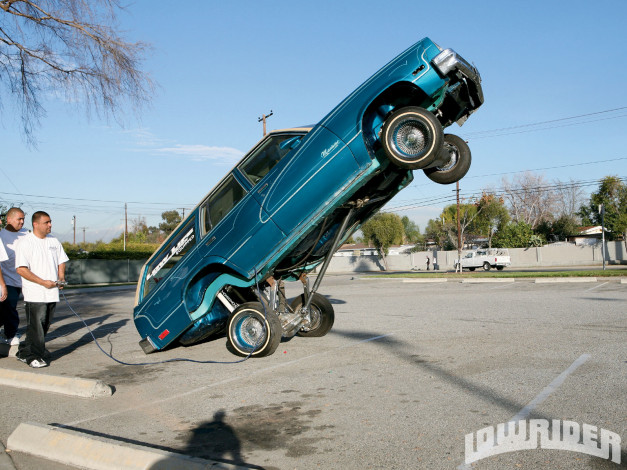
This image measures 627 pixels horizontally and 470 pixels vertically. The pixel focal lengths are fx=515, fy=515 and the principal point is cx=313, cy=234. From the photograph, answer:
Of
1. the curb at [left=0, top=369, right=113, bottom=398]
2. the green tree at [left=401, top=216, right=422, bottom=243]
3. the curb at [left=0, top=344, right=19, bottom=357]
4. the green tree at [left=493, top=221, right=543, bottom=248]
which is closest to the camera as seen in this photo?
the curb at [left=0, top=369, right=113, bottom=398]

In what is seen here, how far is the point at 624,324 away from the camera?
27.6ft

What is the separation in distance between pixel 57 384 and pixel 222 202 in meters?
2.99

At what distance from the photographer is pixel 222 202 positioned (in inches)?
279

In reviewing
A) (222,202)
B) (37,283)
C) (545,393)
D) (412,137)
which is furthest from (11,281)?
(545,393)

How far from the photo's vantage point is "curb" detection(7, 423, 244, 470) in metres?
3.14

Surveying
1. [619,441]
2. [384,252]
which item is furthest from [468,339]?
[384,252]

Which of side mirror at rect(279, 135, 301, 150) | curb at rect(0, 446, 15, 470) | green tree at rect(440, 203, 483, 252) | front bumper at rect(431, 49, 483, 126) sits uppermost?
green tree at rect(440, 203, 483, 252)

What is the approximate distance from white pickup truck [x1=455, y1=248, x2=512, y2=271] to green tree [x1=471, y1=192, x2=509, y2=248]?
1675cm

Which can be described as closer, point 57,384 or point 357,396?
point 357,396

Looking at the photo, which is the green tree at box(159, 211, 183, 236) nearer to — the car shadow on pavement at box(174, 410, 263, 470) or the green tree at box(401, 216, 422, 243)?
the green tree at box(401, 216, 422, 243)

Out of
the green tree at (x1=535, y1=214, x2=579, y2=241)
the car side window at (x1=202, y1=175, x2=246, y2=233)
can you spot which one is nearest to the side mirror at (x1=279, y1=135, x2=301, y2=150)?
the car side window at (x1=202, y1=175, x2=246, y2=233)

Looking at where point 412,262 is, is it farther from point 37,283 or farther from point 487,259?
point 37,283

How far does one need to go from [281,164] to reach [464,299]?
996 centimetres

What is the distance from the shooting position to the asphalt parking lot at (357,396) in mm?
3504
